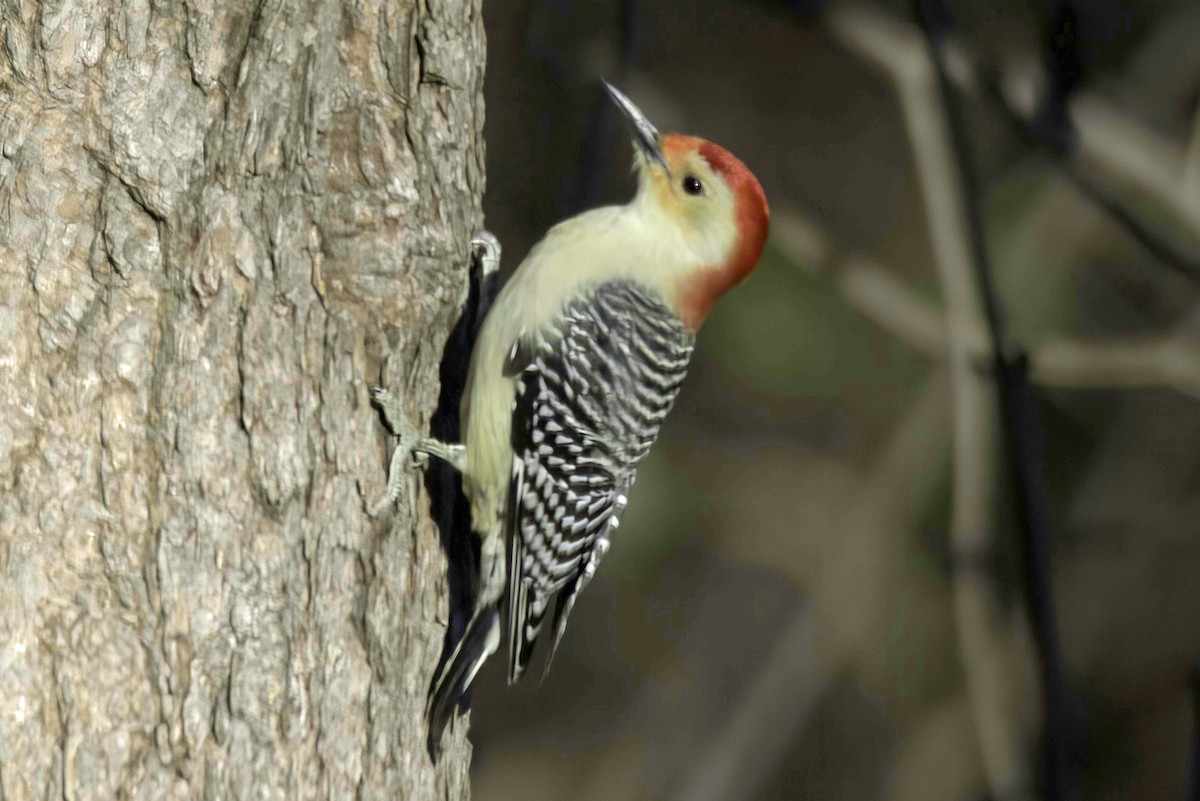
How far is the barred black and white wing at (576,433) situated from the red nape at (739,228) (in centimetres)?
12

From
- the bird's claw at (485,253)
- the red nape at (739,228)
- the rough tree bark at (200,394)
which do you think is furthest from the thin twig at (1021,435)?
the rough tree bark at (200,394)

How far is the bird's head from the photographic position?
9.85 feet

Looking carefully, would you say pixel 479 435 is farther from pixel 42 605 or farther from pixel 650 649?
pixel 650 649

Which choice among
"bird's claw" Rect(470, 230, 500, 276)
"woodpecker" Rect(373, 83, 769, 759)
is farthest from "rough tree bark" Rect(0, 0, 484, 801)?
"bird's claw" Rect(470, 230, 500, 276)

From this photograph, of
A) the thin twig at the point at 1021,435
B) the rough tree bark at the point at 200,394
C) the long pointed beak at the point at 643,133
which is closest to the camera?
the rough tree bark at the point at 200,394

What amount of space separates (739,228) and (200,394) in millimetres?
1442

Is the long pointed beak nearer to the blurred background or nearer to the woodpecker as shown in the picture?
the woodpecker

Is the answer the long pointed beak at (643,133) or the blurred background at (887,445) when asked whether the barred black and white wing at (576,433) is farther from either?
the blurred background at (887,445)

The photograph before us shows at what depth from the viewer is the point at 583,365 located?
2.91 m

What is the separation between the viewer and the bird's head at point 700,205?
3002mm

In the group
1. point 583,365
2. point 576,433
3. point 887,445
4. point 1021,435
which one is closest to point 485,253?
point 583,365

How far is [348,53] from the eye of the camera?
7.75 feet

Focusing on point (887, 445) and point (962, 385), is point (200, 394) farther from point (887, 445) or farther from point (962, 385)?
point (887, 445)

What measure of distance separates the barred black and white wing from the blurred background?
1.44 metres
